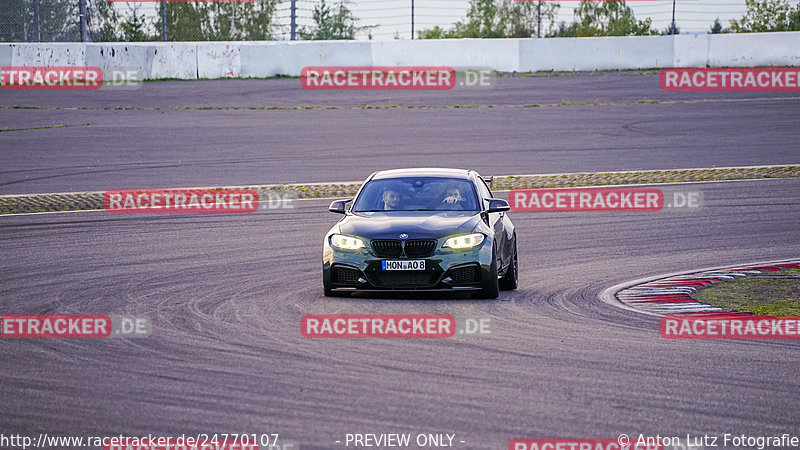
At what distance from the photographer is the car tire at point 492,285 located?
12391 mm

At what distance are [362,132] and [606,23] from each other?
28930 mm

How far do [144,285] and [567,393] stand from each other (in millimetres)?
6516

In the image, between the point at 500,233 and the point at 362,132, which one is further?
the point at 362,132

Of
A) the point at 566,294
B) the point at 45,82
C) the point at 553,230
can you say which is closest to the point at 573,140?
the point at 553,230

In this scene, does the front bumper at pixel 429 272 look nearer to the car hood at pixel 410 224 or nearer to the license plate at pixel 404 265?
the license plate at pixel 404 265

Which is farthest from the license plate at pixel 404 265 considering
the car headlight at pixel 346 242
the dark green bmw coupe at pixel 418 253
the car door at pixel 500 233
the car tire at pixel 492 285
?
the car door at pixel 500 233

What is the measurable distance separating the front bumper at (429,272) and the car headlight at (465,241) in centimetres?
7

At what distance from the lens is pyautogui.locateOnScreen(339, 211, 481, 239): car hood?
1250 centimetres

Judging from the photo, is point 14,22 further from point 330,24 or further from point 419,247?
point 419,247

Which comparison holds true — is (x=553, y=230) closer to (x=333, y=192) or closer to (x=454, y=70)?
(x=333, y=192)

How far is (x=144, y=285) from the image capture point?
13.3 meters

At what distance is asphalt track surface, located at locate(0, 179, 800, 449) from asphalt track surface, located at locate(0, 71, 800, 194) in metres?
8.35

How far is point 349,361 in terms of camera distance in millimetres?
9188

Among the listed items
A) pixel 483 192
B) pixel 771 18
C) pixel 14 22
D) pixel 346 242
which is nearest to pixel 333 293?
pixel 346 242
